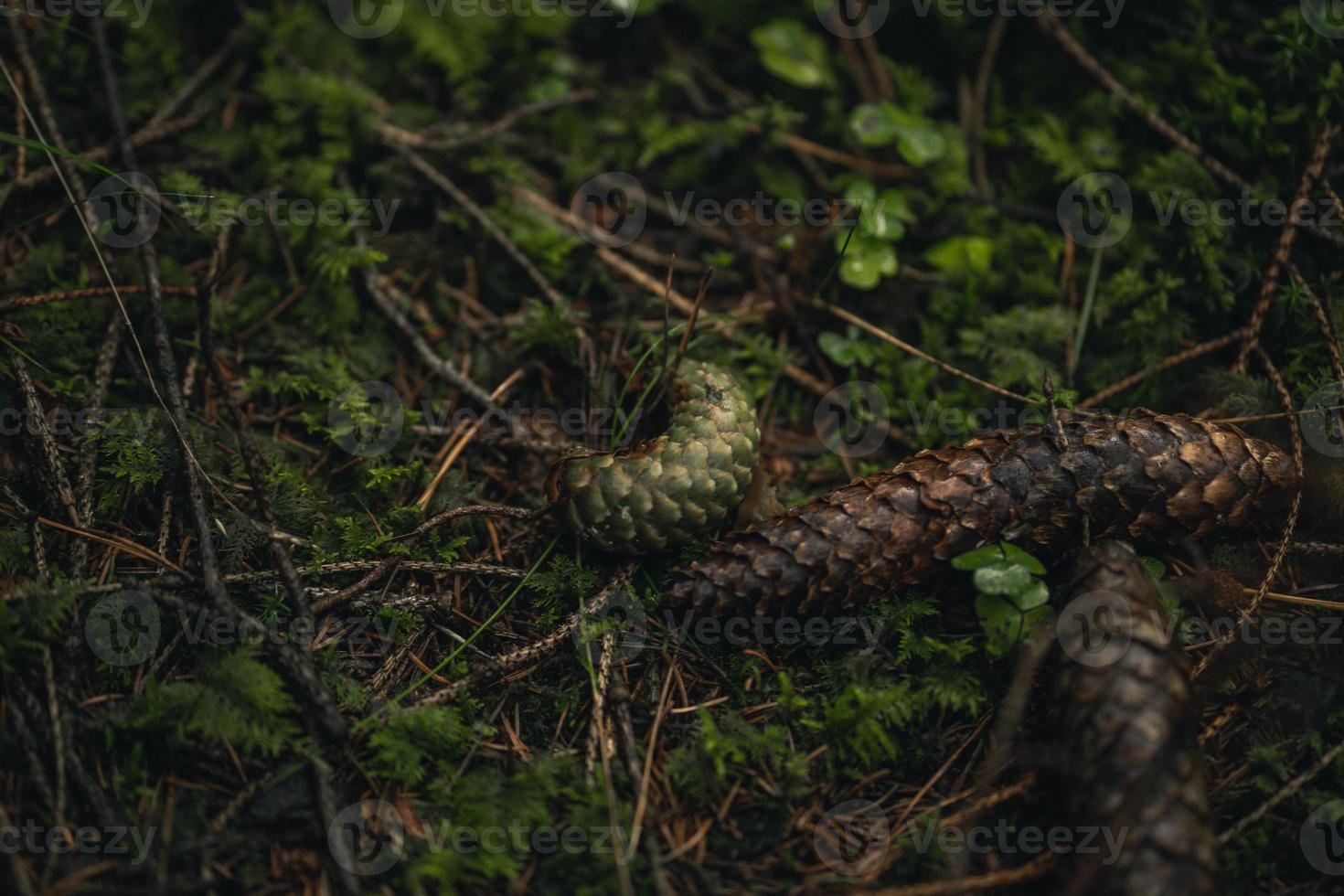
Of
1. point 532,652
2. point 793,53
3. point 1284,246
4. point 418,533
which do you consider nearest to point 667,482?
point 532,652

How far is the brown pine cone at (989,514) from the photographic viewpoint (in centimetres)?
226

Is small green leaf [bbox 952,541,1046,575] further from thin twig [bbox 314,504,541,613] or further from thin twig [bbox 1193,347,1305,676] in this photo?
thin twig [bbox 314,504,541,613]

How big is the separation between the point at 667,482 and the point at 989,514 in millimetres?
889

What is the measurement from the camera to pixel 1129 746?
1.82 meters

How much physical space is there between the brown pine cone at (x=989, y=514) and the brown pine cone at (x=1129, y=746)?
0.23 metres

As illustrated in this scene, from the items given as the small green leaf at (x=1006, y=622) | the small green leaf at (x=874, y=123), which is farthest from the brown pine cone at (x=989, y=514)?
the small green leaf at (x=874, y=123)

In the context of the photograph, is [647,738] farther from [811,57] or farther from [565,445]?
[811,57]

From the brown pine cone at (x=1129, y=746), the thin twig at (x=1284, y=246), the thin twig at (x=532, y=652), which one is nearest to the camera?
the brown pine cone at (x=1129, y=746)

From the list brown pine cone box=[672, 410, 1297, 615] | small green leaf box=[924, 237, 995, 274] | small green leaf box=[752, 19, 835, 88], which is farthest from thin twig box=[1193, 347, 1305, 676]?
small green leaf box=[752, 19, 835, 88]

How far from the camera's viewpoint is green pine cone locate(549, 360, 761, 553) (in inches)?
89.3

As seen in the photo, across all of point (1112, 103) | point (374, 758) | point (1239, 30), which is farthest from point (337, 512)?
point (1239, 30)

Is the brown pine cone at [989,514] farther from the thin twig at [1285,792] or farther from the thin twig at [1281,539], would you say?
the thin twig at [1285,792]

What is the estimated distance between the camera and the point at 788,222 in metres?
3.30

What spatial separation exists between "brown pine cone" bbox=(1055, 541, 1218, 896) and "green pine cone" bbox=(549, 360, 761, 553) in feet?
3.13
